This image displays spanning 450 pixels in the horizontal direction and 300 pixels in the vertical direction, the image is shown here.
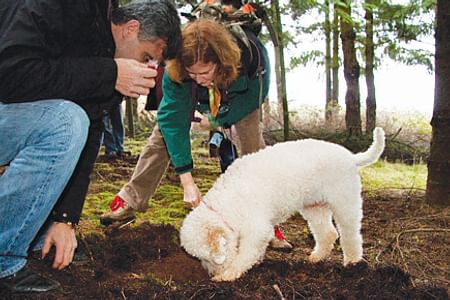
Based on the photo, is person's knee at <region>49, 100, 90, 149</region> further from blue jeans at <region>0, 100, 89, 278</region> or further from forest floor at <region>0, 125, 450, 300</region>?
forest floor at <region>0, 125, 450, 300</region>

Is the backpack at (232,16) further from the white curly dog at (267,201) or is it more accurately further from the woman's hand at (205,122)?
the white curly dog at (267,201)

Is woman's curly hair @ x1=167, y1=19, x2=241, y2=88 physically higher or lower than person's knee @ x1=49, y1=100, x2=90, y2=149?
higher

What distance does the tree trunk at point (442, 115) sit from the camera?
4484mm

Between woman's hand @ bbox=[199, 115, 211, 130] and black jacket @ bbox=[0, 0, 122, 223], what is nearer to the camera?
black jacket @ bbox=[0, 0, 122, 223]

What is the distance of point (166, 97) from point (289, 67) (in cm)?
1078

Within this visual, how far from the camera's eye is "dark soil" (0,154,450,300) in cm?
264

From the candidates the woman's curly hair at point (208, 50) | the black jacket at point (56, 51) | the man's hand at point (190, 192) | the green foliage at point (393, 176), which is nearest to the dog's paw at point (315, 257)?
the man's hand at point (190, 192)

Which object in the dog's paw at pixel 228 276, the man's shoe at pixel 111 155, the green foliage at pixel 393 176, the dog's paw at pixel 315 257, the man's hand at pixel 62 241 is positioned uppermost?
the man's hand at pixel 62 241

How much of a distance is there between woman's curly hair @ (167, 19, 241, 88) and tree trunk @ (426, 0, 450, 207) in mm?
2061

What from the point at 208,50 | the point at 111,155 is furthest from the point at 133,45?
the point at 111,155

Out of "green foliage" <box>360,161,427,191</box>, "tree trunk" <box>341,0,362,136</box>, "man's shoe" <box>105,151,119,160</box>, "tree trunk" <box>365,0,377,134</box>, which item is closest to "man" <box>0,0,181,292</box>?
"green foliage" <box>360,161,427,191</box>

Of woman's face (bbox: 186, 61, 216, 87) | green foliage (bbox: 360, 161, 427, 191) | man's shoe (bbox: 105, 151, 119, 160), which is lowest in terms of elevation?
green foliage (bbox: 360, 161, 427, 191)

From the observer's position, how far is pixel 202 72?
11.8ft

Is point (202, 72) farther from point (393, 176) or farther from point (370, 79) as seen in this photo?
point (370, 79)
